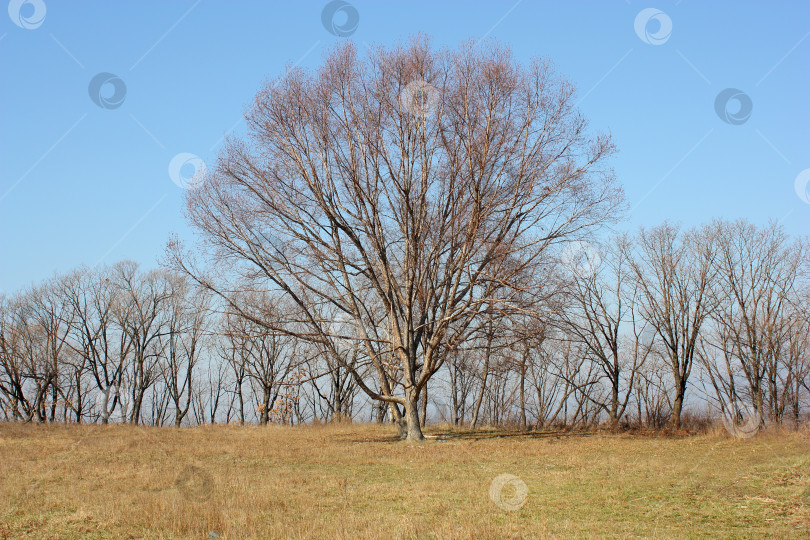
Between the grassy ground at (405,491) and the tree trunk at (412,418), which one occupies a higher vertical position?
the tree trunk at (412,418)

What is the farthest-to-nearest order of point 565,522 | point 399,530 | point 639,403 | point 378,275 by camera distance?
point 639,403, point 378,275, point 565,522, point 399,530

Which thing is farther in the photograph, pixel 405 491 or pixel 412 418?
pixel 412 418

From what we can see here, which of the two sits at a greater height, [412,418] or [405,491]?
[412,418]

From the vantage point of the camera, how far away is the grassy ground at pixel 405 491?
717cm

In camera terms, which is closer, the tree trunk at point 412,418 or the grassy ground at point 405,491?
the grassy ground at point 405,491

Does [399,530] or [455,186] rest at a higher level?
[455,186]

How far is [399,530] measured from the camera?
686 centimetres

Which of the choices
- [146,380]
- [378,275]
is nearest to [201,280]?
[378,275]

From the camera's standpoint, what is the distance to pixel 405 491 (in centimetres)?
967

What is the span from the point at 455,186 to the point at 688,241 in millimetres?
15870

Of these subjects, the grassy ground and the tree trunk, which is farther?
the tree trunk

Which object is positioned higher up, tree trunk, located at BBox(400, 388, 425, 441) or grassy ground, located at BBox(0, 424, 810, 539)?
tree trunk, located at BBox(400, 388, 425, 441)

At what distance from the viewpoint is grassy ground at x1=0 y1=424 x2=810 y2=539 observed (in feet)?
23.5

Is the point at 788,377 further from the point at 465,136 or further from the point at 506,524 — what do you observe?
the point at 506,524
